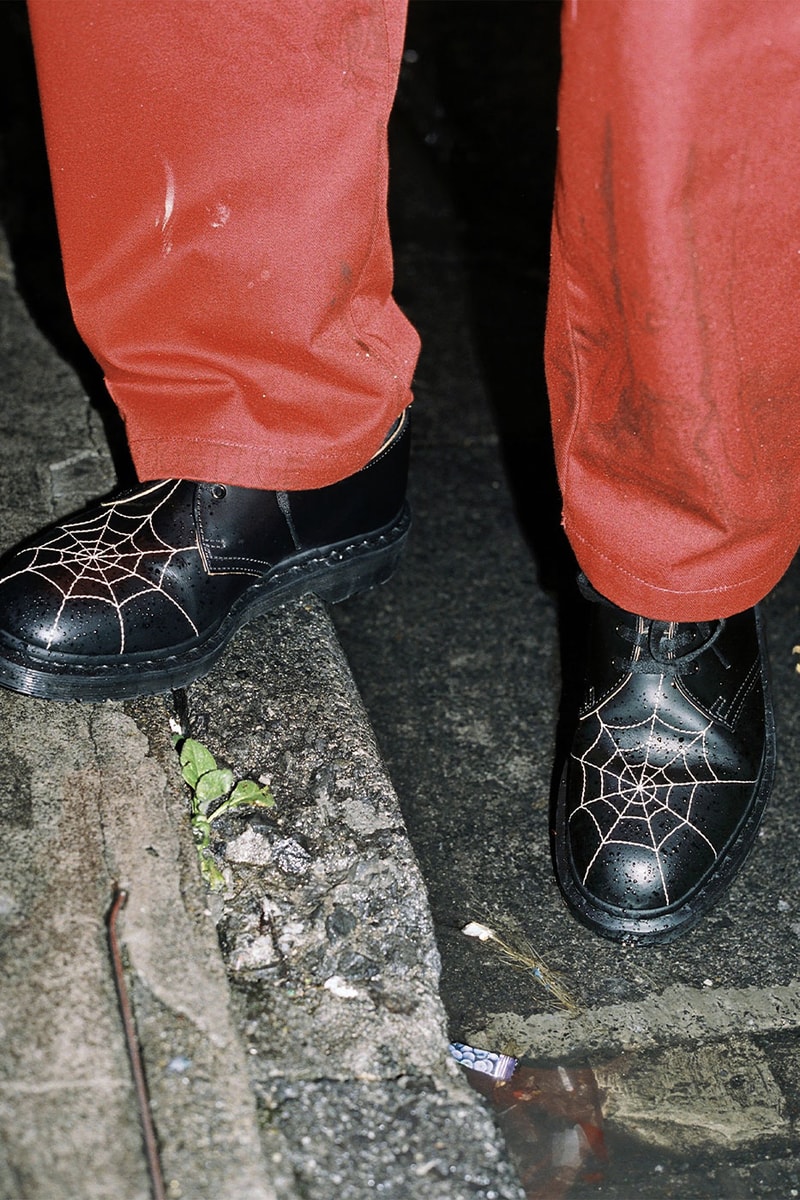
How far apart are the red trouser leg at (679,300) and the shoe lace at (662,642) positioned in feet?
0.29

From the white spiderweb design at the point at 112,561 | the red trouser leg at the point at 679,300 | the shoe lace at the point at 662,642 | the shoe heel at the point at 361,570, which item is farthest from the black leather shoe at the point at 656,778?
the white spiderweb design at the point at 112,561

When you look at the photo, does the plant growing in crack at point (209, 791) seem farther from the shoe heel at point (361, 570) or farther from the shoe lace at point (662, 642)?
the shoe lace at point (662, 642)

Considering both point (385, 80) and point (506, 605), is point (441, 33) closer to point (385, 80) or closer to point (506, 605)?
point (506, 605)

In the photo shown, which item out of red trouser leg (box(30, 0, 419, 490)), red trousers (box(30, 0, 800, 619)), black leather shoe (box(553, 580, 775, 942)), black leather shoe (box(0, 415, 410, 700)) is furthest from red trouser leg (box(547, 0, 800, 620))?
black leather shoe (box(0, 415, 410, 700))

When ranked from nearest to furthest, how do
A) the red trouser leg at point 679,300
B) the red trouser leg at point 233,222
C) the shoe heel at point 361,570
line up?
the red trouser leg at point 679,300 < the red trouser leg at point 233,222 < the shoe heel at point 361,570

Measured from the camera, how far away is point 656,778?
1401mm

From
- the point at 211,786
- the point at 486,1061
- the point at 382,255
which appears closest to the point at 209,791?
the point at 211,786

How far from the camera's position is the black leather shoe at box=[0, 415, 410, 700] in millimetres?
1386

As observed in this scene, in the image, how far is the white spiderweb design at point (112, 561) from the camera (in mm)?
1402

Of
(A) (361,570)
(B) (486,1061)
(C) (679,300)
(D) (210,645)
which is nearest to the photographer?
(C) (679,300)

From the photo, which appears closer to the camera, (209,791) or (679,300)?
(679,300)

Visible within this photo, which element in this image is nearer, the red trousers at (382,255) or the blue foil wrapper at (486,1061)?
the red trousers at (382,255)

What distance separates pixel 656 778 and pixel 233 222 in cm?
77

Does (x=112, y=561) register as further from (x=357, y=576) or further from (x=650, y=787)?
(x=650, y=787)
